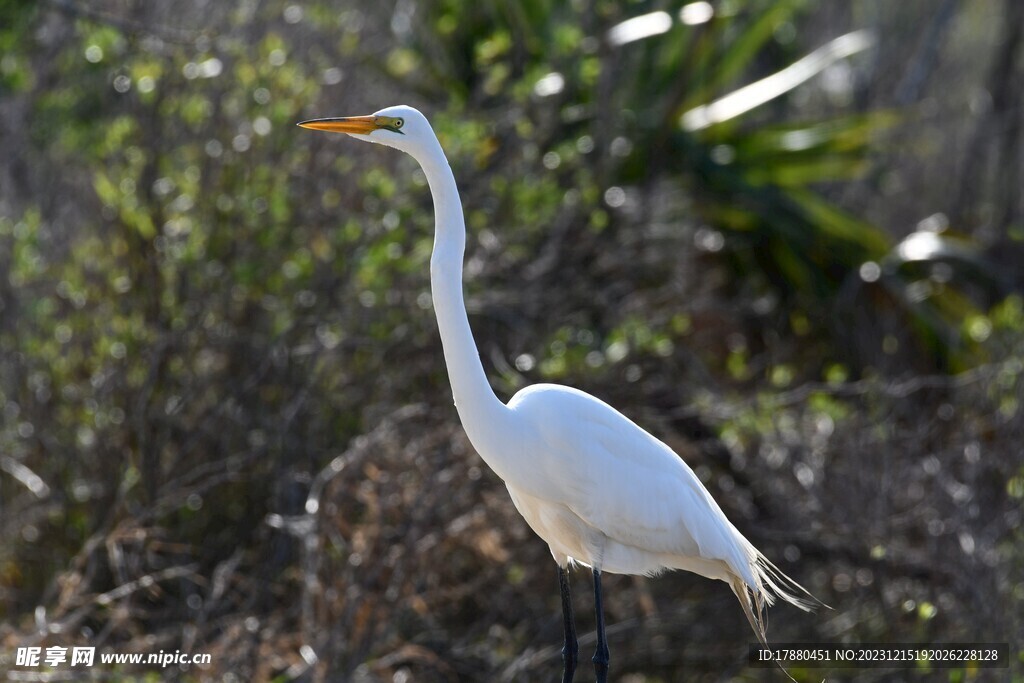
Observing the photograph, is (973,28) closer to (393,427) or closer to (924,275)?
(924,275)

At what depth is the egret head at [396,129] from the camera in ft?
8.86

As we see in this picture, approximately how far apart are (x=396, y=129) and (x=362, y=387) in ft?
6.48

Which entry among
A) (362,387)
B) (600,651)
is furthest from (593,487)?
(362,387)

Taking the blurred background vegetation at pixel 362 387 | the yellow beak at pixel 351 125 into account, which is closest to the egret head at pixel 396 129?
the yellow beak at pixel 351 125

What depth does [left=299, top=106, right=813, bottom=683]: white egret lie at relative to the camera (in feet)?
9.37

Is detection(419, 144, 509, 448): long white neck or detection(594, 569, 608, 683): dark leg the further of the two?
detection(594, 569, 608, 683): dark leg

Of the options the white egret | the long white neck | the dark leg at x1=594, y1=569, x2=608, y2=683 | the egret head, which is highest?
the egret head

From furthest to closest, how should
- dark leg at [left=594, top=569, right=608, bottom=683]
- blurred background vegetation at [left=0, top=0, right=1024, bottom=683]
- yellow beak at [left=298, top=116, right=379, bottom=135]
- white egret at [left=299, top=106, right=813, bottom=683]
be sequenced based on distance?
blurred background vegetation at [left=0, top=0, right=1024, bottom=683], dark leg at [left=594, top=569, right=608, bottom=683], white egret at [left=299, top=106, right=813, bottom=683], yellow beak at [left=298, top=116, right=379, bottom=135]

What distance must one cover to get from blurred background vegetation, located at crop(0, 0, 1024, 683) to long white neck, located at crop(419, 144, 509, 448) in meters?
0.88

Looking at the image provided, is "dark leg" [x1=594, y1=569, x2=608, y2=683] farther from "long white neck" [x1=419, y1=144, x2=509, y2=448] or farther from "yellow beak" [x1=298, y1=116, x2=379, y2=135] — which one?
"yellow beak" [x1=298, y1=116, x2=379, y2=135]

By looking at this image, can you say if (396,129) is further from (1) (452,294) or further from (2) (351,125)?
(1) (452,294)

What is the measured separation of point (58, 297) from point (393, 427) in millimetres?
1450

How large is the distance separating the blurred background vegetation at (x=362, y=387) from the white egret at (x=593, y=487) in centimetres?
58

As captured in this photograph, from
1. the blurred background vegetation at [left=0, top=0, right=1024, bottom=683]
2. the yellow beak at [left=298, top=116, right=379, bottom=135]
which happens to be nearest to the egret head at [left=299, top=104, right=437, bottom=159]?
the yellow beak at [left=298, top=116, right=379, bottom=135]
